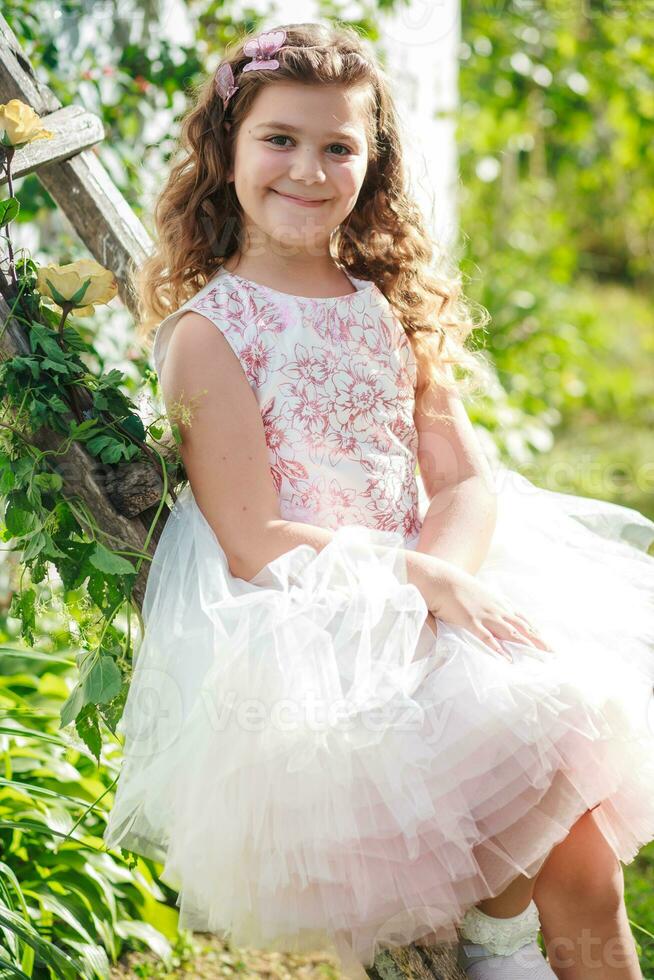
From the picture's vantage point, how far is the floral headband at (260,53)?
1688mm

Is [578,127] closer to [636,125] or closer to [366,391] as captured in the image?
[636,125]

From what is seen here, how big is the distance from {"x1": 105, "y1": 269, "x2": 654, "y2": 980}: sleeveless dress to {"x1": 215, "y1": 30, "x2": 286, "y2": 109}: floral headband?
0.70 metres

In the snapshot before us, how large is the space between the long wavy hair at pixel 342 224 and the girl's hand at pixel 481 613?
1.39 feet

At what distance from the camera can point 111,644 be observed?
1.52 meters

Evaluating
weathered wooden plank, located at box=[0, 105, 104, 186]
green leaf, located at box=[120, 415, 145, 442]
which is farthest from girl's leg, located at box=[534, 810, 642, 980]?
weathered wooden plank, located at box=[0, 105, 104, 186]

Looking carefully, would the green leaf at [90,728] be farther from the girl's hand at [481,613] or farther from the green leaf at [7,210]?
the green leaf at [7,210]

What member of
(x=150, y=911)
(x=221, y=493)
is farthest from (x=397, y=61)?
(x=150, y=911)

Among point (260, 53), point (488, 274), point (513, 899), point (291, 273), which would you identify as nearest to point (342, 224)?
point (291, 273)

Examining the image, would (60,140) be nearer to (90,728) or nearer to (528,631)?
(90,728)

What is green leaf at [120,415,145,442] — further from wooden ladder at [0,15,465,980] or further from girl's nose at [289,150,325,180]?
girl's nose at [289,150,325,180]

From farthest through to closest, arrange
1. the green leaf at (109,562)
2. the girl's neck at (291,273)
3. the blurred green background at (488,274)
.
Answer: the blurred green background at (488,274), the girl's neck at (291,273), the green leaf at (109,562)

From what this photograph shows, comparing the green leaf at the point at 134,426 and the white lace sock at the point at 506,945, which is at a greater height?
the green leaf at the point at 134,426

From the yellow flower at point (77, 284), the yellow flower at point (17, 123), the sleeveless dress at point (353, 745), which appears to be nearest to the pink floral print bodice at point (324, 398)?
the sleeveless dress at point (353, 745)

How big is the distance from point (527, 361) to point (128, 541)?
4.06m
